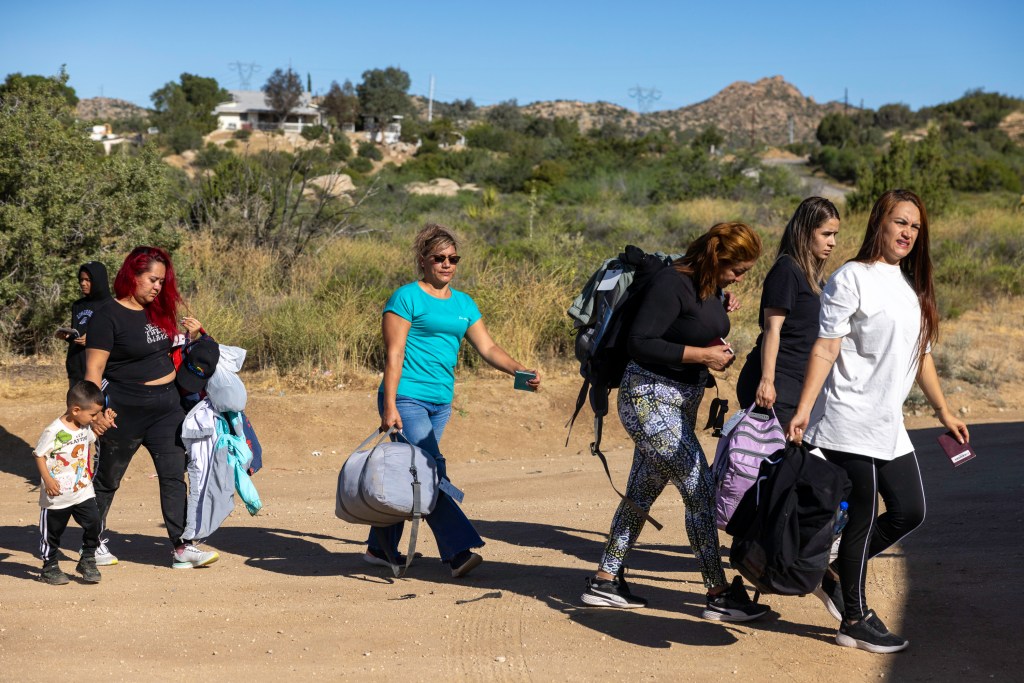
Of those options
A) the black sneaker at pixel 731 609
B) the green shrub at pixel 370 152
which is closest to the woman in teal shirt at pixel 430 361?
the black sneaker at pixel 731 609

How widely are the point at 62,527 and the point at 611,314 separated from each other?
319 cm

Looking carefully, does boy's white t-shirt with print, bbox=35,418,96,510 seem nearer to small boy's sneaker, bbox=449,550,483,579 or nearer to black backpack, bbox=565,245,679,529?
small boy's sneaker, bbox=449,550,483,579

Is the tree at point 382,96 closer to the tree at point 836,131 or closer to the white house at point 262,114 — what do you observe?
the white house at point 262,114

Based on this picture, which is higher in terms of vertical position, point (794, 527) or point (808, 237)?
point (808, 237)

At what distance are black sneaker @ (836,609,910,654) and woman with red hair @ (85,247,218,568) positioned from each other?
142 inches

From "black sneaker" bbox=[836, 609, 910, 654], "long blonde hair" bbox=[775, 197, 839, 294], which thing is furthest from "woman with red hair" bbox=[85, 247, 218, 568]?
"black sneaker" bbox=[836, 609, 910, 654]

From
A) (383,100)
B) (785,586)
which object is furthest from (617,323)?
(383,100)

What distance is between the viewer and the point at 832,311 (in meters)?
4.34

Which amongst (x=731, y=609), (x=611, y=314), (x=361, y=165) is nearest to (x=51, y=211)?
(x=611, y=314)

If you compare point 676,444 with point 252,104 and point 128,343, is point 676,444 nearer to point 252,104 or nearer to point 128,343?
point 128,343

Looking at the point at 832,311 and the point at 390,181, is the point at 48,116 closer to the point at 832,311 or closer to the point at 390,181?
the point at 832,311

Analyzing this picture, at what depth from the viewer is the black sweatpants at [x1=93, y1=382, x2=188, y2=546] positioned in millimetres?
6000

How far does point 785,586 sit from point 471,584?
2101 mm

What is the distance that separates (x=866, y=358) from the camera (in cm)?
437
